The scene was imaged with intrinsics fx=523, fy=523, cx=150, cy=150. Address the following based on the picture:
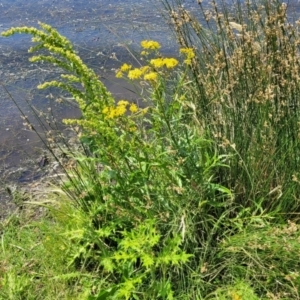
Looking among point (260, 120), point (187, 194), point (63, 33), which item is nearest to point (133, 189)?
point (187, 194)

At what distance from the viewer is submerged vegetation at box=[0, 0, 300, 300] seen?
2.08m

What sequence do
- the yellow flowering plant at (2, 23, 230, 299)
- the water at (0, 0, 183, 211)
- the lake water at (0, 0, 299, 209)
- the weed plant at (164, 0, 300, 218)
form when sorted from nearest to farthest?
1. the yellow flowering plant at (2, 23, 230, 299)
2. the weed plant at (164, 0, 300, 218)
3. the water at (0, 0, 183, 211)
4. the lake water at (0, 0, 299, 209)

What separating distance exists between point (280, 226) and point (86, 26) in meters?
4.34

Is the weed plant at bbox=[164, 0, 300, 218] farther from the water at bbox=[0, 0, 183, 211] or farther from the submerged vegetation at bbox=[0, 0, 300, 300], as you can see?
the water at bbox=[0, 0, 183, 211]

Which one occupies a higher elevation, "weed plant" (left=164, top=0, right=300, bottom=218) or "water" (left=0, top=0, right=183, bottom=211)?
"weed plant" (left=164, top=0, right=300, bottom=218)

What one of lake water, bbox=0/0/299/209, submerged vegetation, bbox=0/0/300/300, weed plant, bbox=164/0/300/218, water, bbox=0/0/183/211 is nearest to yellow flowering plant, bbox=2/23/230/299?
submerged vegetation, bbox=0/0/300/300

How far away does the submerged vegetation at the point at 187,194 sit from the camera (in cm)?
208

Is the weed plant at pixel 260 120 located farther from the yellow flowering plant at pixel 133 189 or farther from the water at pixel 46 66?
the water at pixel 46 66

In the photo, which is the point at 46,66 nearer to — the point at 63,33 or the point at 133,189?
the point at 63,33

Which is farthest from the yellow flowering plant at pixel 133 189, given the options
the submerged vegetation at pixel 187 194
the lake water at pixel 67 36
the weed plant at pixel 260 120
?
the lake water at pixel 67 36

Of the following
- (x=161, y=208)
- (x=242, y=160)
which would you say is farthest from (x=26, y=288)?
(x=242, y=160)

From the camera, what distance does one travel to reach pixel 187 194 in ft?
7.21

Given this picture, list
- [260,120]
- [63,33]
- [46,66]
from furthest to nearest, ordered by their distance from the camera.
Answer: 1. [63,33]
2. [46,66]
3. [260,120]

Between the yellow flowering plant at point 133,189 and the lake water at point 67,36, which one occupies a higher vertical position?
the yellow flowering plant at point 133,189
